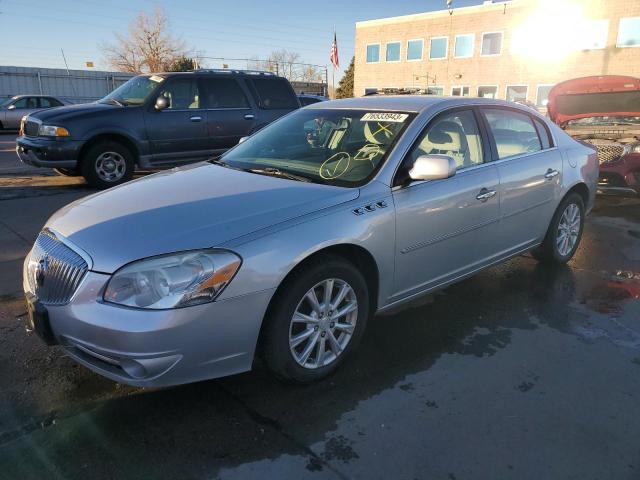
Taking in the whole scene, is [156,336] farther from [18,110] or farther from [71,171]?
[18,110]

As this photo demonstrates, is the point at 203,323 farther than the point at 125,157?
No

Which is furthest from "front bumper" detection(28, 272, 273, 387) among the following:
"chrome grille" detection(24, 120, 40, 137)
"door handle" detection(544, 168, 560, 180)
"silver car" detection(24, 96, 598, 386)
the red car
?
the red car

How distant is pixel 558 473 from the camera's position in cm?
227

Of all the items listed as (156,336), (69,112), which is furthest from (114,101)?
(156,336)

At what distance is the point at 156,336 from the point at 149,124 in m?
6.57

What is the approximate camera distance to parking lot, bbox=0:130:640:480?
2.32 m

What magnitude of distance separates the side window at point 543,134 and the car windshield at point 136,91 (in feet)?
19.8

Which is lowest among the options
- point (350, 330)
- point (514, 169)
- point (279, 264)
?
point (350, 330)

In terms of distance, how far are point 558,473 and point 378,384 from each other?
3.31 ft

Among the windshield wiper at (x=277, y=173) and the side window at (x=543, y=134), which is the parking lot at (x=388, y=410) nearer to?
the windshield wiper at (x=277, y=173)

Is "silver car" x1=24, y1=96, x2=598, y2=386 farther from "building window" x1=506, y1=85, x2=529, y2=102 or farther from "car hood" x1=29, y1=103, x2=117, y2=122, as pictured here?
"building window" x1=506, y1=85, x2=529, y2=102

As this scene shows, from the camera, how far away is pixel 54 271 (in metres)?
2.63

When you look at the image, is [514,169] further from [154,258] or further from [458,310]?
[154,258]

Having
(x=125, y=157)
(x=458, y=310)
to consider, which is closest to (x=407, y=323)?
(x=458, y=310)
